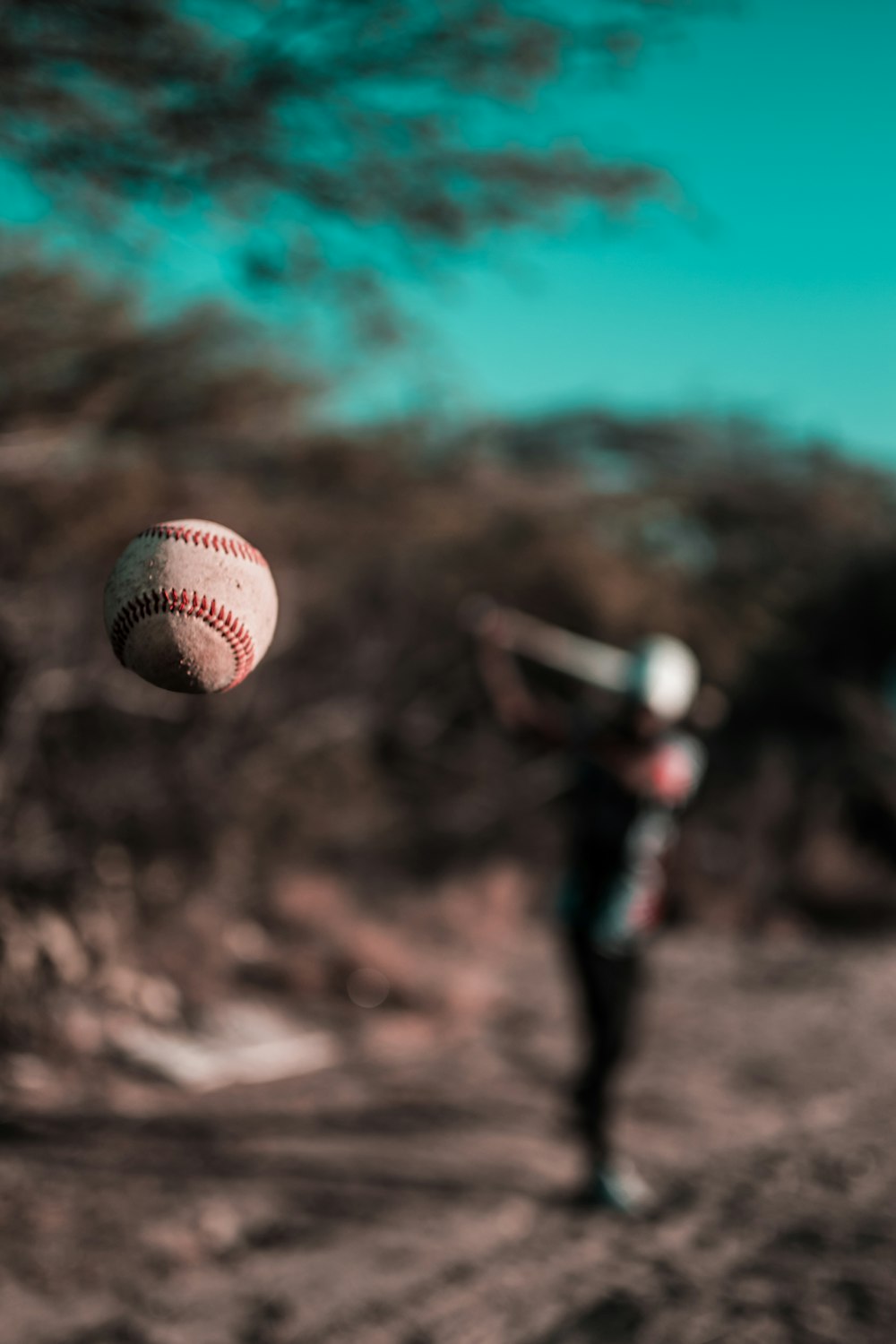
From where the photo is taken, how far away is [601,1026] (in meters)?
4.21

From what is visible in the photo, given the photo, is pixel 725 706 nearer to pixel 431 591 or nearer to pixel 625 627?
pixel 625 627

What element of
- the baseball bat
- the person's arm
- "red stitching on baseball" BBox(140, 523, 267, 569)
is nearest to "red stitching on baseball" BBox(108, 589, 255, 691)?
"red stitching on baseball" BBox(140, 523, 267, 569)

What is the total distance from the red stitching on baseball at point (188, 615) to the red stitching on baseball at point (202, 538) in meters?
0.12

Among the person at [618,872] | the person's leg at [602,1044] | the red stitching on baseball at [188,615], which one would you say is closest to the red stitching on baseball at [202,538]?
the red stitching on baseball at [188,615]

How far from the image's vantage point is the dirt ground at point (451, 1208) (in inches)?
128

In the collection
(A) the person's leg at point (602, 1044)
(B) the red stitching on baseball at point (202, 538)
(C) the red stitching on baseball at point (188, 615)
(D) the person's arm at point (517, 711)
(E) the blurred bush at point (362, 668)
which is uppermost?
(B) the red stitching on baseball at point (202, 538)

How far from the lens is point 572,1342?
3141 mm

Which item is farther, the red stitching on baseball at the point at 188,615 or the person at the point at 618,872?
the person at the point at 618,872

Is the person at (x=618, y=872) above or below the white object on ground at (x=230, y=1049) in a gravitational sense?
above

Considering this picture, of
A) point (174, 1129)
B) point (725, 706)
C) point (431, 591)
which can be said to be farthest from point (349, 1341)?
point (725, 706)

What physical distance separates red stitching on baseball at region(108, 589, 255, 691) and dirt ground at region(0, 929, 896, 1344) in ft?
6.25

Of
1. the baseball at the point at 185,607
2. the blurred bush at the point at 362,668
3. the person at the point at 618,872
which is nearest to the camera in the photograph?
the baseball at the point at 185,607

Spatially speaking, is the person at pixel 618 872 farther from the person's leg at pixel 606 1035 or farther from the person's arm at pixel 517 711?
the person's arm at pixel 517 711

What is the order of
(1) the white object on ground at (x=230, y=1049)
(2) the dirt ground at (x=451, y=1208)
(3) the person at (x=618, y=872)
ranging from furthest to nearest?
(1) the white object on ground at (x=230, y=1049) → (3) the person at (x=618, y=872) → (2) the dirt ground at (x=451, y=1208)
